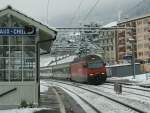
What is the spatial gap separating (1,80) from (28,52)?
1.62 metres

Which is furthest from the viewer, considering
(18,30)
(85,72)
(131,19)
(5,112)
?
(131,19)

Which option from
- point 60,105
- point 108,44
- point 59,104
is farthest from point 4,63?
point 108,44

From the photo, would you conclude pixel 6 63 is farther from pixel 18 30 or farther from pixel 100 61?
pixel 100 61

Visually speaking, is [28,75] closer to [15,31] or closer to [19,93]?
[19,93]

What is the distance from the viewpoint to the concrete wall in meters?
19.6

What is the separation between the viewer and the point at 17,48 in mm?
20000

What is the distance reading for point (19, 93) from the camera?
19703mm

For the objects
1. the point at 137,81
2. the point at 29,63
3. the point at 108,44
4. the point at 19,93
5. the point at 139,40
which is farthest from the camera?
the point at 139,40

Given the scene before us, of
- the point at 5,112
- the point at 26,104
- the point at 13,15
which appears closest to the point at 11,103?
the point at 26,104

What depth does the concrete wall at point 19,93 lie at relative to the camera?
771 inches

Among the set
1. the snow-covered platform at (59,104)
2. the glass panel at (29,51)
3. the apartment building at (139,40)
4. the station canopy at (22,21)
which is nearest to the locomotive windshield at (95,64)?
the snow-covered platform at (59,104)

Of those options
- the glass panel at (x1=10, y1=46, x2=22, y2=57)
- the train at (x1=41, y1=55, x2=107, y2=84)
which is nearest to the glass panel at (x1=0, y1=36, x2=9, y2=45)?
the glass panel at (x1=10, y1=46, x2=22, y2=57)

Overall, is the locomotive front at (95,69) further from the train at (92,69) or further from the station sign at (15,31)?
the station sign at (15,31)

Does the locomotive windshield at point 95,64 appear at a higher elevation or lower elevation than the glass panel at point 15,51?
higher
